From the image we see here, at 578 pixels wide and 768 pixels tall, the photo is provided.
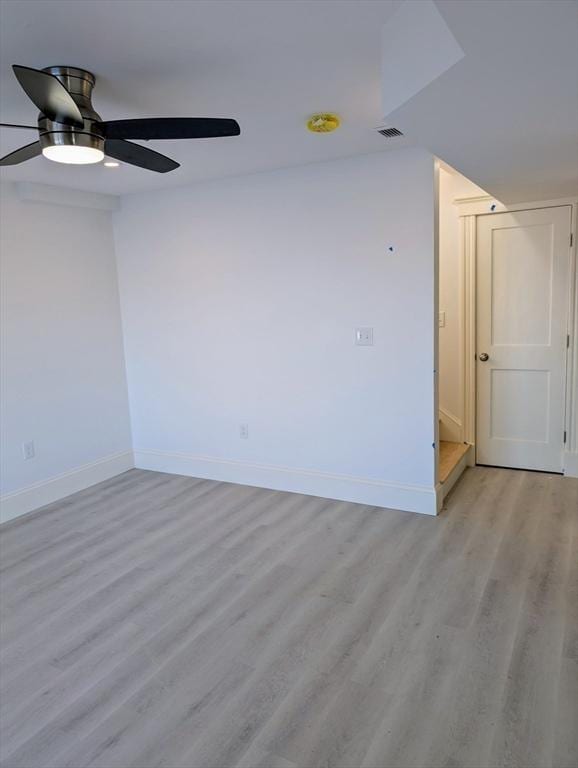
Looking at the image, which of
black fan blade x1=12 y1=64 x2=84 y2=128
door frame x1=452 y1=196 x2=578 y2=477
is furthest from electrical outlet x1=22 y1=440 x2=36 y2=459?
door frame x1=452 y1=196 x2=578 y2=477

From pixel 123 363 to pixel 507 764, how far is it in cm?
406

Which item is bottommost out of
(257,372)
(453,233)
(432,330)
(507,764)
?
(507,764)

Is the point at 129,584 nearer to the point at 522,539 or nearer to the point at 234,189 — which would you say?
the point at 522,539

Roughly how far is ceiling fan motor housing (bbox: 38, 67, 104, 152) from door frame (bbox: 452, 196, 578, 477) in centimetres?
308

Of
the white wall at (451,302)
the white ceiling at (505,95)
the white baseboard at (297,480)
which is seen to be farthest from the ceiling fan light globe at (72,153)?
the white wall at (451,302)

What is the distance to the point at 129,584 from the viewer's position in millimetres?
2840

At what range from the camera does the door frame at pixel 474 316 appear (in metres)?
3.95

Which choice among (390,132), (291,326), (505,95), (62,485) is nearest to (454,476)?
(291,326)

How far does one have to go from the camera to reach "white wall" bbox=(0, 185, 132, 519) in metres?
3.79

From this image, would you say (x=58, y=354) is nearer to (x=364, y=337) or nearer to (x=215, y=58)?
(x=364, y=337)

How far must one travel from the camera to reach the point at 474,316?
14.2ft

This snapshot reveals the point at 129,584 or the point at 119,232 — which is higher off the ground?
the point at 119,232

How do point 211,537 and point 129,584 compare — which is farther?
point 211,537

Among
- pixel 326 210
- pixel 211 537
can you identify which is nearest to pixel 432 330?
pixel 326 210
